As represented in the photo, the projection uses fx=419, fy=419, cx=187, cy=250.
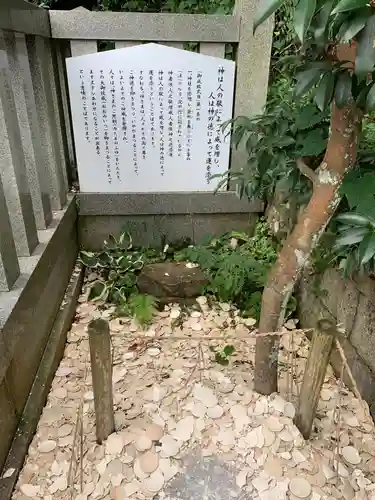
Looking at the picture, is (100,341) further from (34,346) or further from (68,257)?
(68,257)

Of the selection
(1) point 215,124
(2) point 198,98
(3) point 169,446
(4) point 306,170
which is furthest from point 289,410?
(2) point 198,98

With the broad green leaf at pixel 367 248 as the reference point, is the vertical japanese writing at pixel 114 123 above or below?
above

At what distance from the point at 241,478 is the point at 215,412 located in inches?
14.1

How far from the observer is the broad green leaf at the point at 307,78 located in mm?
1348

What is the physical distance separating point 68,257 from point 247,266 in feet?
4.87

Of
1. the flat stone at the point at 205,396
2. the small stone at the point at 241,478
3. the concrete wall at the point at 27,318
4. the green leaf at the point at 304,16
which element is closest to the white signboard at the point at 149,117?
the concrete wall at the point at 27,318

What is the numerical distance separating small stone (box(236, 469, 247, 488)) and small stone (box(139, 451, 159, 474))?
379 millimetres

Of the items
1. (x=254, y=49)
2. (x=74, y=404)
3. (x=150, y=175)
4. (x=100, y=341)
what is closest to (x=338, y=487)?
(x=100, y=341)

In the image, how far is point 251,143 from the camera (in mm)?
2328

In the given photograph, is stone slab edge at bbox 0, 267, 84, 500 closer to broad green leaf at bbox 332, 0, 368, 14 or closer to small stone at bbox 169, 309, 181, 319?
small stone at bbox 169, 309, 181, 319

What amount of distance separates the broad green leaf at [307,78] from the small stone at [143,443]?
170 cm

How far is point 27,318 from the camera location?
7.36ft

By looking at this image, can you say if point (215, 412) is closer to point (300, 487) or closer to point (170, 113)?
point (300, 487)

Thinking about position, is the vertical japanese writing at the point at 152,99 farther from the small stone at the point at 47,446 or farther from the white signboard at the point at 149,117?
the small stone at the point at 47,446
